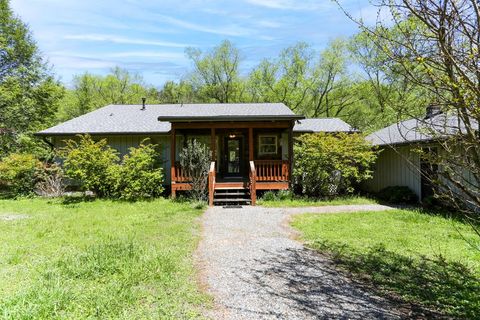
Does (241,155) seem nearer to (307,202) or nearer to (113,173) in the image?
(307,202)

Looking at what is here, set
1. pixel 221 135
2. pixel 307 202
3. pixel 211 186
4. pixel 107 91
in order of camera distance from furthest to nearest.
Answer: pixel 107 91 → pixel 221 135 → pixel 307 202 → pixel 211 186

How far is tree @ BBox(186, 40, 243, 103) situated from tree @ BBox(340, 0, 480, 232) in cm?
2918

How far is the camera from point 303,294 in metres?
3.97

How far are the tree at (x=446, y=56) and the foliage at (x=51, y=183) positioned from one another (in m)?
A: 14.0

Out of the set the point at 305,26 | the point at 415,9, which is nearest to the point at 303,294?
the point at 415,9

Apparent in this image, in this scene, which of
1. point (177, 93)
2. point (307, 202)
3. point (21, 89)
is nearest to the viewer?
point (307, 202)

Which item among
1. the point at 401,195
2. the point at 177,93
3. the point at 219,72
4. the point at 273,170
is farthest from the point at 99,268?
the point at 177,93

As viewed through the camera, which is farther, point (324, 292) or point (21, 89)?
point (21, 89)

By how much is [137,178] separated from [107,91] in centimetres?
2559

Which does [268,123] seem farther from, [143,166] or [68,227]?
[68,227]

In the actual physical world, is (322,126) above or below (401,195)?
above

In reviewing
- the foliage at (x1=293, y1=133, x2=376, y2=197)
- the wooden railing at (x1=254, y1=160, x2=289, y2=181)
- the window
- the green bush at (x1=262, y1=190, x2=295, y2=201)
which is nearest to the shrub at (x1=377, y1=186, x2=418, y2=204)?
the foliage at (x1=293, y1=133, x2=376, y2=197)

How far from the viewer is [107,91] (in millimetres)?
33812

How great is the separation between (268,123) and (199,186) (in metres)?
3.58
